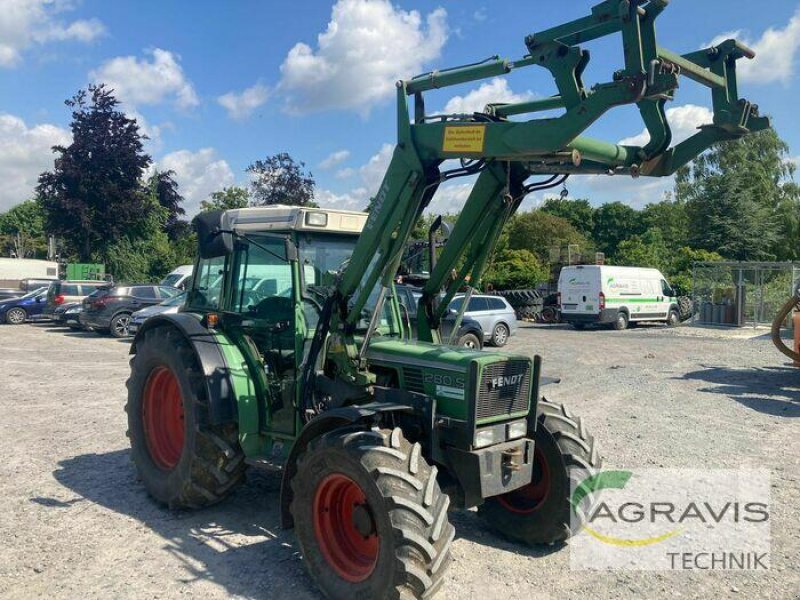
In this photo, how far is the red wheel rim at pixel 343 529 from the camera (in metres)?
3.96

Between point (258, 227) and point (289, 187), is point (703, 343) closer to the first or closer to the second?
point (258, 227)

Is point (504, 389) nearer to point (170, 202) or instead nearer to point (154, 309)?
point (154, 309)

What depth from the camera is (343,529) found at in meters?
4.16

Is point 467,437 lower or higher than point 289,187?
lower

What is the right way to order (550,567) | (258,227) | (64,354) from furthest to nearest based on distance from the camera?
(64,354), (258,227), (550,567)

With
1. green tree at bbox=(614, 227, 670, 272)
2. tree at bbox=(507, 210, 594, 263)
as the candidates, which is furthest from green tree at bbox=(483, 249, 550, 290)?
tree at bbox=(507, 210, 594, 263)

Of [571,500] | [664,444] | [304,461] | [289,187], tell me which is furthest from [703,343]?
[289,187]

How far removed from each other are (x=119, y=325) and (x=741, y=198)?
3577 cm

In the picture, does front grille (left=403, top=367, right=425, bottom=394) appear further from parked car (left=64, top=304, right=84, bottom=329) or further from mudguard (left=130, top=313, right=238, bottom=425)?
parked car (left=64, top=304, right=84, bottom=329)

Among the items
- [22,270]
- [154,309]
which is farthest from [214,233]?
[22,270]

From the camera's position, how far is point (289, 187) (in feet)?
118

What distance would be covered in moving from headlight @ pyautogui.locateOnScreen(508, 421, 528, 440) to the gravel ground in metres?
0.91

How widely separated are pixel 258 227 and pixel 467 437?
2.43 meters

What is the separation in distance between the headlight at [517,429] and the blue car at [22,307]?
25481mm
